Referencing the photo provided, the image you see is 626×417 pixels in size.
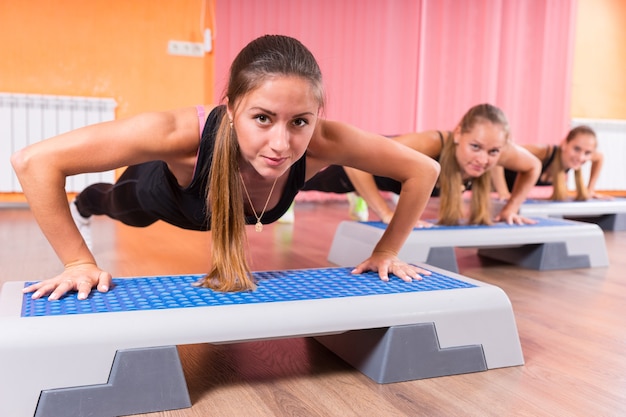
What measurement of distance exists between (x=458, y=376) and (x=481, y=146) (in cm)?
120

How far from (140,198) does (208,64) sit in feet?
8.92

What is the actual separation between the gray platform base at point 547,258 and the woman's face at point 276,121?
155cm

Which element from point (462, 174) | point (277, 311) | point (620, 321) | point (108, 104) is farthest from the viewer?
point (108, 104)

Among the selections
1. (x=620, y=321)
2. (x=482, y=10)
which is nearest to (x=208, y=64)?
(x=482, y=10)

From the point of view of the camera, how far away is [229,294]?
1.25m

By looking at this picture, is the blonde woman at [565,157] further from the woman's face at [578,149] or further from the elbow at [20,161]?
the elbow at [20,161]

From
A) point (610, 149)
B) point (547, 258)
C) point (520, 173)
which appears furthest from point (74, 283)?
point (610, 149)

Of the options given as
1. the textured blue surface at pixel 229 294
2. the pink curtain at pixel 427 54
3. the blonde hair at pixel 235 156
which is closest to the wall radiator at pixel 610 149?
the pink curtain at pixel 427 54

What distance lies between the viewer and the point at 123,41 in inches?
162

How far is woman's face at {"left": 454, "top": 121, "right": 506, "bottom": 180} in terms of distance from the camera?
2.25 m

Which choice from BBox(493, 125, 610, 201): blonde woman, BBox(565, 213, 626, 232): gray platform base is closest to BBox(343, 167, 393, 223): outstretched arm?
BBox(493, 125, 610, 201): blonde woman

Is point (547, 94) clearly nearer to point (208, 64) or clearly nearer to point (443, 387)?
point (208, 64)

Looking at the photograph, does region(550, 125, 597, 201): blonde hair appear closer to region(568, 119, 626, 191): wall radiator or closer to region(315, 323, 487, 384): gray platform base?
region(568, 119, 626, 191): wall radiator

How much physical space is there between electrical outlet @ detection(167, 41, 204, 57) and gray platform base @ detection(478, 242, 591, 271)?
2.65 meters
